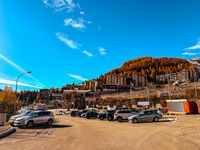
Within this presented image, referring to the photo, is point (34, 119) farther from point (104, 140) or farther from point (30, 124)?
point (104, 140)

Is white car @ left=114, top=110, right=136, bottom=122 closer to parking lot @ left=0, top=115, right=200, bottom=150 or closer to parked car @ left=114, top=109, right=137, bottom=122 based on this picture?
parked car @ left=114, top=109, right=137, bottom=122

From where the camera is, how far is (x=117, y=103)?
10112 centimetres

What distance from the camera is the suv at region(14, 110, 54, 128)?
25923 mm

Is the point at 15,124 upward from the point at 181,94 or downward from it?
downward

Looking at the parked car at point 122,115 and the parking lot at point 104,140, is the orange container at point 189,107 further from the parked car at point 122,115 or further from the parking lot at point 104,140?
the parking lot at point 104,140

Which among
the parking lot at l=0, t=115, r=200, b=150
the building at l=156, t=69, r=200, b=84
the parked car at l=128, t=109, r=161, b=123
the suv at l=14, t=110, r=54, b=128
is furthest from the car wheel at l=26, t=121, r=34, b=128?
the building at l=156, t=69, r=200, b=84

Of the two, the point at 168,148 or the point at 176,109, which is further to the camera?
the point at 176,109

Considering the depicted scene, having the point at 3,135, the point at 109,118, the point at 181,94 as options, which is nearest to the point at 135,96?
the point at 181,94

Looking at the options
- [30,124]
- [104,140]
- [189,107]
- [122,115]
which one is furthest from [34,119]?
[189,107]

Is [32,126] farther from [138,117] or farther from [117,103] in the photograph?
[117,103]

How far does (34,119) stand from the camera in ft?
89.5

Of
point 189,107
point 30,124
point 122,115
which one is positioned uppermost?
point 189,107

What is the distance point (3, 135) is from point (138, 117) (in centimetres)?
1994

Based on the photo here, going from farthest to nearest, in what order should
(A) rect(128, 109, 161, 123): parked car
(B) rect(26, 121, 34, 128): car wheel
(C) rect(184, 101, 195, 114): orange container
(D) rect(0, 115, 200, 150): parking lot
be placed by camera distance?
(C) rect(184, 101, 195, 114): orange container < (A) rect(128, 109, 161, 123): parked car < (B) rect(26, 121, 34, 128): car wheel < (D) rect(0, 115, 200, 150): parking lot
